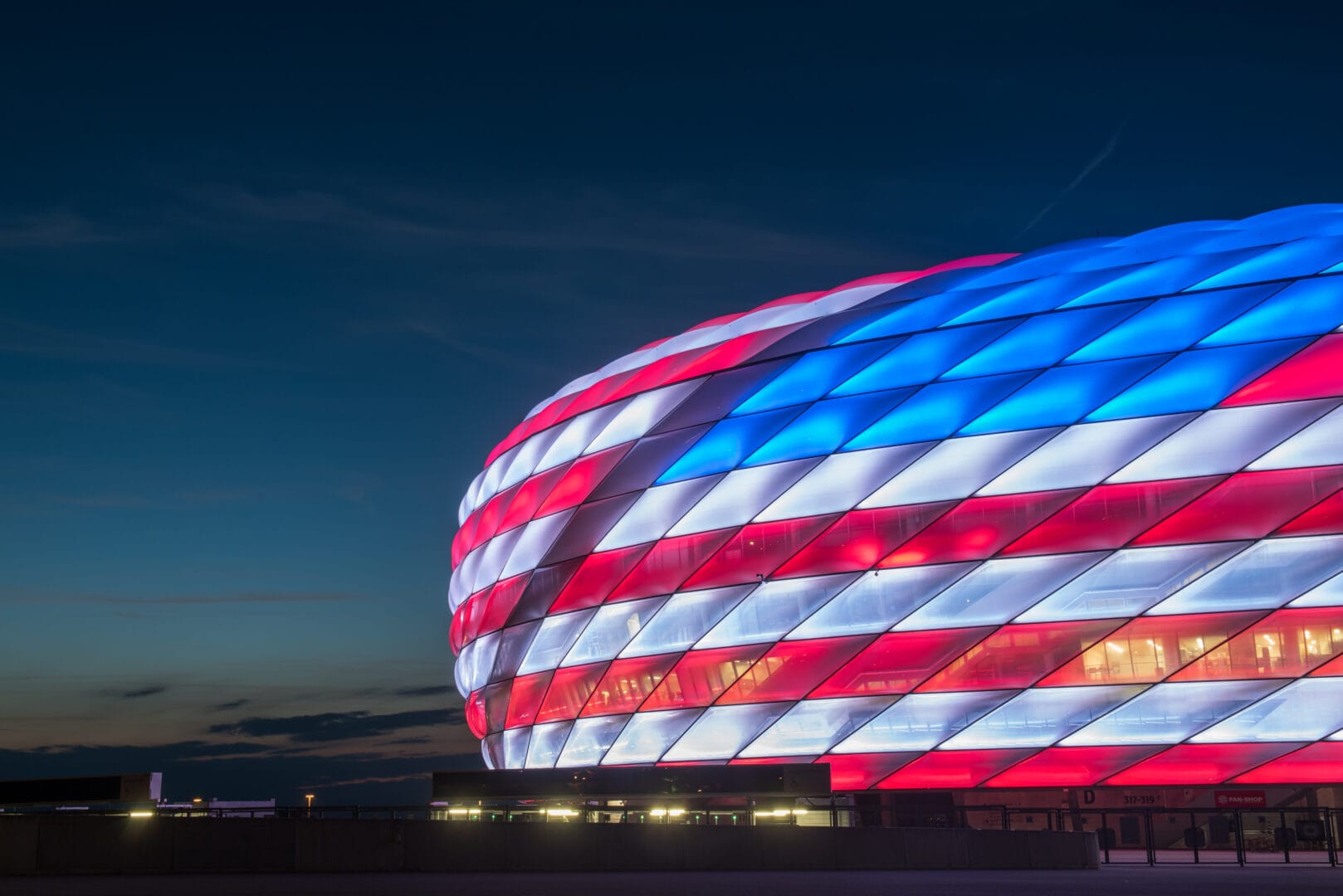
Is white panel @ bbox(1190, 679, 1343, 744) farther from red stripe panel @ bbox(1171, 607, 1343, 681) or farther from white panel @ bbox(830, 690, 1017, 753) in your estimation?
white panel @ bbox(830, 690, 1017, 753)

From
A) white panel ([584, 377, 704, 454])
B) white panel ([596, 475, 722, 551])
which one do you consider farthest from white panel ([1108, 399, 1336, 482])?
white panel ([584, 377, 704, 454])

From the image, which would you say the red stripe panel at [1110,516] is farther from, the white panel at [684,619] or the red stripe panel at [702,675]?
the white panel at [684,619]

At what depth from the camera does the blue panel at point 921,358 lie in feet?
98.7

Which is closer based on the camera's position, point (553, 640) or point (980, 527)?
point (980, 527)

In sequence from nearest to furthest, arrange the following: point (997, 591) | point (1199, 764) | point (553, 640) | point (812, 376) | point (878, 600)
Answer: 1. point (1199, 764)
2. point (997, 591)
3. point (878, 600)
4. point (812, 376)
5. point (553, 640)

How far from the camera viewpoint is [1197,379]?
27.1 metres

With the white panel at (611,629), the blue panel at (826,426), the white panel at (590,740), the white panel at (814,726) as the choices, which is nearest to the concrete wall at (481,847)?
the white panel at (814,726)

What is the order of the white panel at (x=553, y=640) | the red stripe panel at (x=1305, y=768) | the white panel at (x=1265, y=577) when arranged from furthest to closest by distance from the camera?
the white panel at (x=553, y=640) < the red stripe panel at (x=1305, y=768) < the white panel at (x=1265, y=577)

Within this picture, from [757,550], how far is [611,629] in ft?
15.1

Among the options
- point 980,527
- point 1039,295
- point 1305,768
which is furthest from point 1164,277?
point 1305,768

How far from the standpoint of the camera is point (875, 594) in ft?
94.4

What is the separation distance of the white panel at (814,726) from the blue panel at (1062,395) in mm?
6252

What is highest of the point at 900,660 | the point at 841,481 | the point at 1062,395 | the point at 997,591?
the point at 1062,395

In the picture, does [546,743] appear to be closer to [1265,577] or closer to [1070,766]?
[1070,766]
